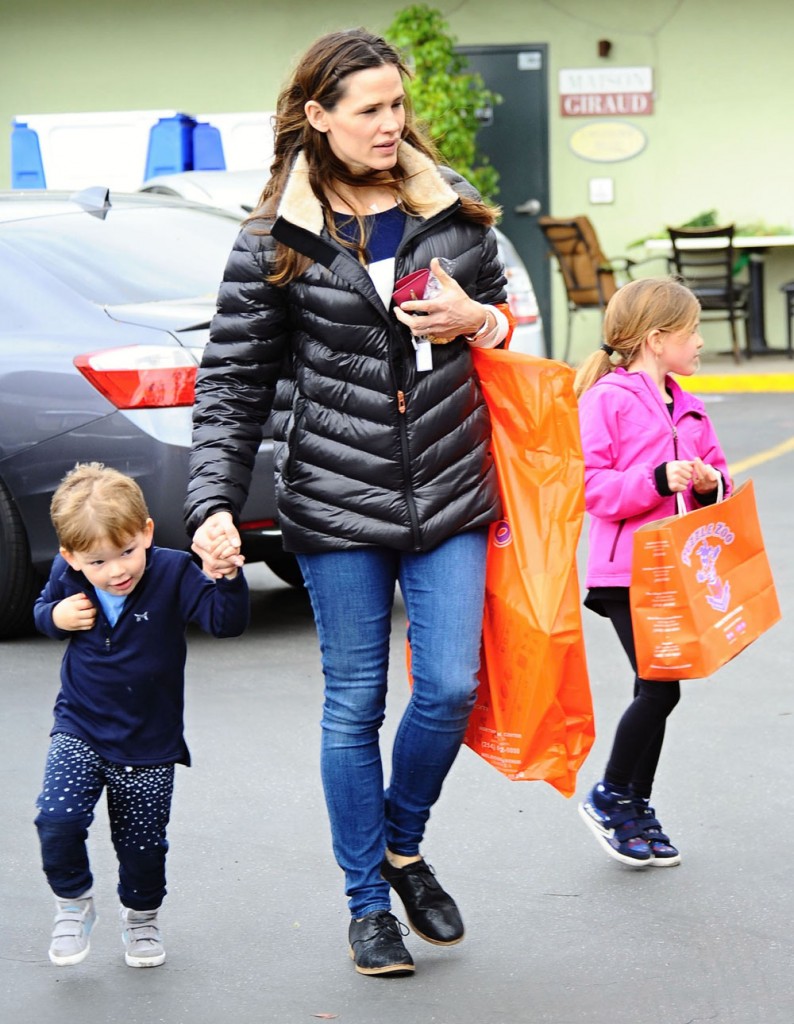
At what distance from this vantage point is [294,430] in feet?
11.5

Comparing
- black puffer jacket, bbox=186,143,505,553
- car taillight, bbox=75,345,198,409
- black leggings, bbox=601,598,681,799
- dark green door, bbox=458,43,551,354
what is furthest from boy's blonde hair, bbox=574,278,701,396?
dark green door, bbox=458,43,551,354

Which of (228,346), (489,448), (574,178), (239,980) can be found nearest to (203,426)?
(228,346)

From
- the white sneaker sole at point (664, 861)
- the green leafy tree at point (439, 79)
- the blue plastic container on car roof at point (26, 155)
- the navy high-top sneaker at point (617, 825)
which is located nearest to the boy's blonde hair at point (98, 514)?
the navy high-top sneaker at point (617, 825)

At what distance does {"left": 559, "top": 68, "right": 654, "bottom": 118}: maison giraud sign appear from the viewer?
16188mm

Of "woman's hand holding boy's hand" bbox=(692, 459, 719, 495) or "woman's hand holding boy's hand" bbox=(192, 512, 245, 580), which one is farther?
"woman's hand holding boy's hand" bbox=(692, 459, 719, 495)

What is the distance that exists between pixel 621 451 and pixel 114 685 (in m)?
1.30

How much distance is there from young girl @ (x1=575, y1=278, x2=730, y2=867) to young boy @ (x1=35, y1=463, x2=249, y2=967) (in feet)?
3.27

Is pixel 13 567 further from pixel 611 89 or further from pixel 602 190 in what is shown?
pixel 611 89

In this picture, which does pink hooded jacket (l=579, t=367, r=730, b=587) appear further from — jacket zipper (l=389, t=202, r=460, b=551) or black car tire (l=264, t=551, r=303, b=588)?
black car tire (l=264, t=551, r=303, b=588)

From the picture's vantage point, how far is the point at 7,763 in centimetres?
507

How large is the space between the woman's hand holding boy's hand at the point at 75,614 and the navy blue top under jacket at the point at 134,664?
0.03 m

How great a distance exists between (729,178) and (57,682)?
11.8 m

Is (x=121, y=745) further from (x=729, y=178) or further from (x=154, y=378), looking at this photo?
(x=729, y=178)

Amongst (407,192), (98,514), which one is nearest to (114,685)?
(98,514)
